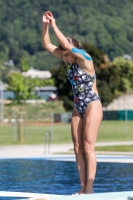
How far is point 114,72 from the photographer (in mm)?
77375

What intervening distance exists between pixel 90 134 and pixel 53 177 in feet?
15.1

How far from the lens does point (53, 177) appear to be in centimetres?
1188

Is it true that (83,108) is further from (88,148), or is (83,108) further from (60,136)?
(60,136)

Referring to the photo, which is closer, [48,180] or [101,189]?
[101,189]

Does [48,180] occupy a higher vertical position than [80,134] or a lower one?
lower

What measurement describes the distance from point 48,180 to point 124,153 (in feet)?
21.1

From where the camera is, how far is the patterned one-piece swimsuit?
7488mm

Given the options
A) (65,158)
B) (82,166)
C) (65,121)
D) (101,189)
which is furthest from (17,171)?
(65,121)

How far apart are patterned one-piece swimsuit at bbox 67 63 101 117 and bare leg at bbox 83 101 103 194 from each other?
68 millimetres

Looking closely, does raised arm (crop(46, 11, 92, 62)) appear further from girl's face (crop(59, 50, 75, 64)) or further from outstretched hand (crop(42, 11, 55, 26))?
girl's face (crop(59, 50, 75, 64))

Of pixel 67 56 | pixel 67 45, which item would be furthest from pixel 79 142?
pixel 67 45

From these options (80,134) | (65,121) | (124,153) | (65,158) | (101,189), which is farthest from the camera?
(65,121)

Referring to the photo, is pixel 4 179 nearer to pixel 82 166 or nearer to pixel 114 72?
pixel 82 166

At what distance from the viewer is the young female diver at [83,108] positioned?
24.3 ft
